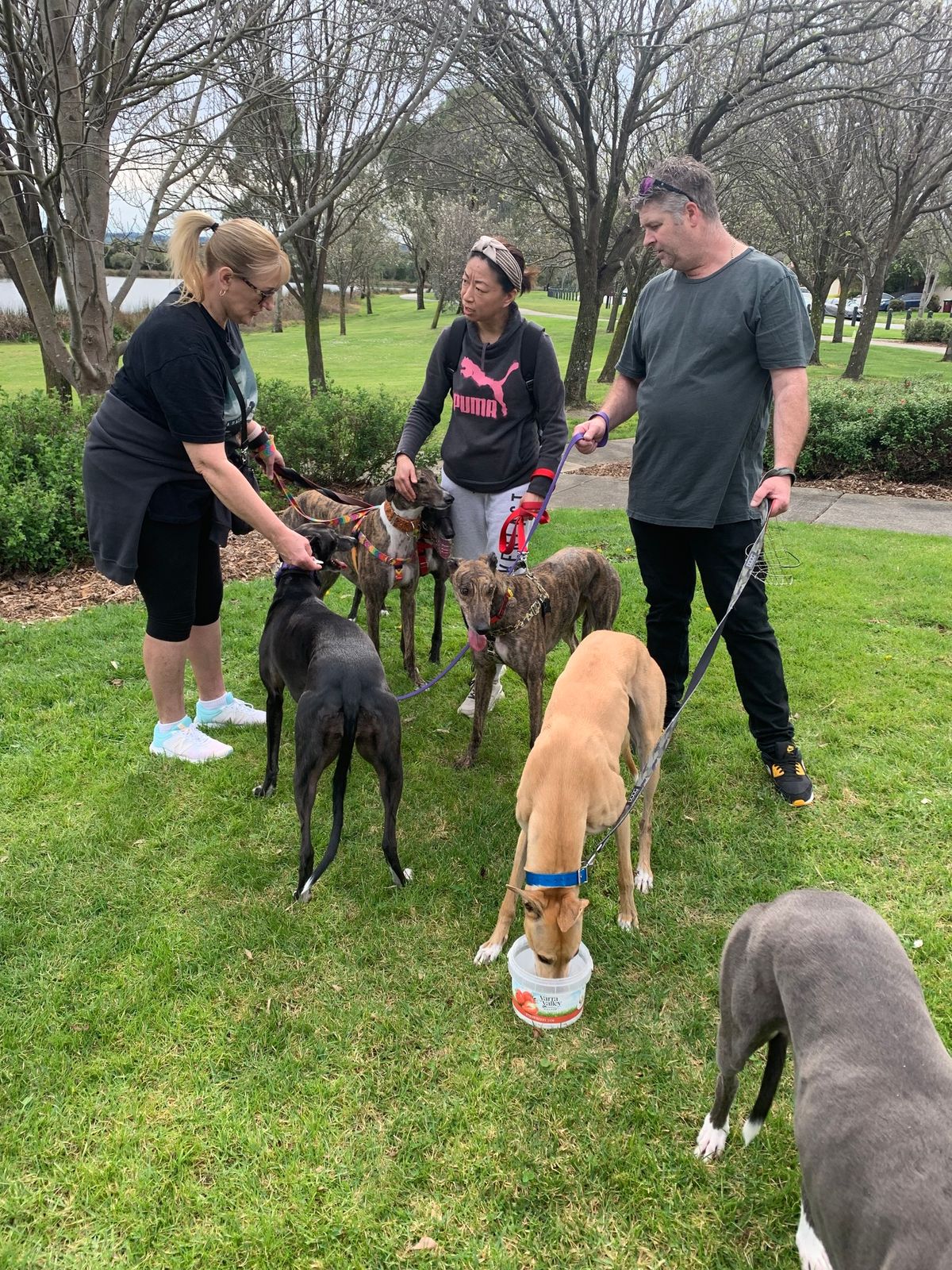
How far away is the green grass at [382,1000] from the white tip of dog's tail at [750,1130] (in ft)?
0.14

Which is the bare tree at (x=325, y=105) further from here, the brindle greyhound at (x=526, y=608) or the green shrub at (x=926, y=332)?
the green shrub at (x=926, y=332)

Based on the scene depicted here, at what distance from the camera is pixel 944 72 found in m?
13.6

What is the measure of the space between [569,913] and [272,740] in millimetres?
2004

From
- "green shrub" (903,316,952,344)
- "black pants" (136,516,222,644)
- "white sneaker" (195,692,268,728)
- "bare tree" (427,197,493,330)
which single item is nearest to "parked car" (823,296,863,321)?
"green shrub" (903,316,952,344)

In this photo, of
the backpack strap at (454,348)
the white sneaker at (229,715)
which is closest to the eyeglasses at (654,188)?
the backpack strap at (454,348)

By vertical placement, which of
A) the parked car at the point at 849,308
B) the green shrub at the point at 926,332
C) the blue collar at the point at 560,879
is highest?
the parked car at the point at 849,308

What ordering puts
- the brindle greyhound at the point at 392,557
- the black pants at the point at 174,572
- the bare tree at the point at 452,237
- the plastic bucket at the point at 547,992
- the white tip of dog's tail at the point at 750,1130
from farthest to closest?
the bare tree at the point at 452,237, the brindle greyhound at the point at 392,557, the black pants at the point at 174,572, the plastic bucket at the point at 547,992, the white tip of dog's tail at the point at 750,1130

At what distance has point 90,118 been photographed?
7.02 metres

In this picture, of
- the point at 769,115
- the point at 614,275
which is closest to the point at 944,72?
the point at 769,115

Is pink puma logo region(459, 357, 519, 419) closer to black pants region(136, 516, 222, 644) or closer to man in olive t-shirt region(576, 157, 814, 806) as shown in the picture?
man in olive t-shirt region(576, 157, 814, 806)

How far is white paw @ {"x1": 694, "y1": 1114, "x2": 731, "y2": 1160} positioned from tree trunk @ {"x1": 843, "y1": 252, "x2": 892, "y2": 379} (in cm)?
2255

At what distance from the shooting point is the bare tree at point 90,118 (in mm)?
6398

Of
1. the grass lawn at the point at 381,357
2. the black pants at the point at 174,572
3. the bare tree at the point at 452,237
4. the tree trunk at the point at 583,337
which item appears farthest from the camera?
the bare tree at the point at 452,237

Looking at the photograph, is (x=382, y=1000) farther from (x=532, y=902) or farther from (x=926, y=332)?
(x=926, y=332)
